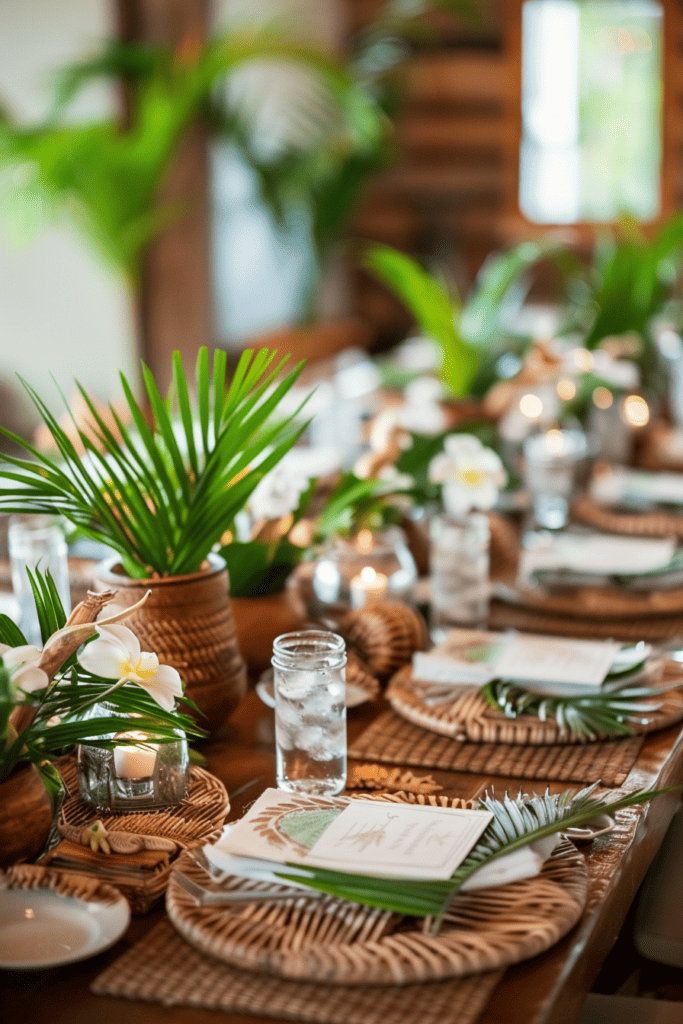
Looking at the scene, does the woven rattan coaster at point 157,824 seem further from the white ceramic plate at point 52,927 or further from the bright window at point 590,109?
the bright window at point 590,109

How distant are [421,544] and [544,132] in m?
4.87

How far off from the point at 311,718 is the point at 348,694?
0.23 metres

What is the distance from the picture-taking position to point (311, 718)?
1.02 meters

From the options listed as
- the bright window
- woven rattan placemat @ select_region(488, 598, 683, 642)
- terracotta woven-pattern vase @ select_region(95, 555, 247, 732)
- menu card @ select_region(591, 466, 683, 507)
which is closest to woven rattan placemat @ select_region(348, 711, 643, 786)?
terracotta woven-pattern vase @ select_region(95, 555, 247, 732)

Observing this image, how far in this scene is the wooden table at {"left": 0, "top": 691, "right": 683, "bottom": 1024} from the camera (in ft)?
2.40

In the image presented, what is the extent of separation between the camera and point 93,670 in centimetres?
87

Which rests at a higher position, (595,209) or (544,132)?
(544,132)

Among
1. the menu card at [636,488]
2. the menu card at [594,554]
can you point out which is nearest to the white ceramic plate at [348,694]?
the menu card at [594,554]

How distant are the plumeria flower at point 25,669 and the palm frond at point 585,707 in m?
0.50

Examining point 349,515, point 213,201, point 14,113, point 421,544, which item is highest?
point 14,113

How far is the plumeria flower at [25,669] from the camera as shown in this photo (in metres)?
0.81

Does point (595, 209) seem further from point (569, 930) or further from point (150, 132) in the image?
point (569, 930)

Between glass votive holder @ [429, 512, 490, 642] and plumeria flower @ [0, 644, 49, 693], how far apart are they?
0.71 m

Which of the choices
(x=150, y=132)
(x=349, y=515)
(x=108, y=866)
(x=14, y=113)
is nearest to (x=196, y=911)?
(x=108, y=866)
